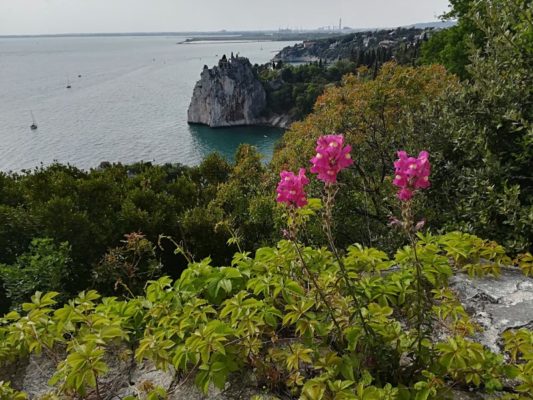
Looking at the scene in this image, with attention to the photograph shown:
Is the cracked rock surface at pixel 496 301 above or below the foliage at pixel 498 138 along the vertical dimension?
below

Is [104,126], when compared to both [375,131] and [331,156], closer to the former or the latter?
[375,131]

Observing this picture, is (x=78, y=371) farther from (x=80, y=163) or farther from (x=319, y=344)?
(x=80, y=163)

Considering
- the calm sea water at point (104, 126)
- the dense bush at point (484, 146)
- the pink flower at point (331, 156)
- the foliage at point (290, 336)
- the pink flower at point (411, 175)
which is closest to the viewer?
the pink flower at point (411, 175)

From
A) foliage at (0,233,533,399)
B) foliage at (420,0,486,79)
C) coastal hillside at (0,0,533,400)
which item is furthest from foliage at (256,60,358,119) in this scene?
foliage at (0,233,533,399)

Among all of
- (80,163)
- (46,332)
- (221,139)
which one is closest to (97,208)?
(46,332)

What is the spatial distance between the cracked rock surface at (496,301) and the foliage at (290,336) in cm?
27

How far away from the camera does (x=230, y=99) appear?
91.2 metres

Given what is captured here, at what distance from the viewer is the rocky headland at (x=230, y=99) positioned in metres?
89.5

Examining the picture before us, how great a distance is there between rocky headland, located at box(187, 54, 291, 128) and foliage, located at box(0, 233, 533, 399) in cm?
8804

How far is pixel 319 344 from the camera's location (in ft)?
10.3

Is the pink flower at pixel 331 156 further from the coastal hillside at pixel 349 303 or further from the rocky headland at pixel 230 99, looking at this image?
the rocky headland at pixel 230 99

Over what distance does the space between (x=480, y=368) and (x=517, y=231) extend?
3237 millimetres

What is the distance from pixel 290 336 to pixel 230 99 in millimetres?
90856

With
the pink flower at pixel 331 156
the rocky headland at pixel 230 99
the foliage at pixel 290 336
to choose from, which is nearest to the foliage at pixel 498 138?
the foliage at pixel 290 336
